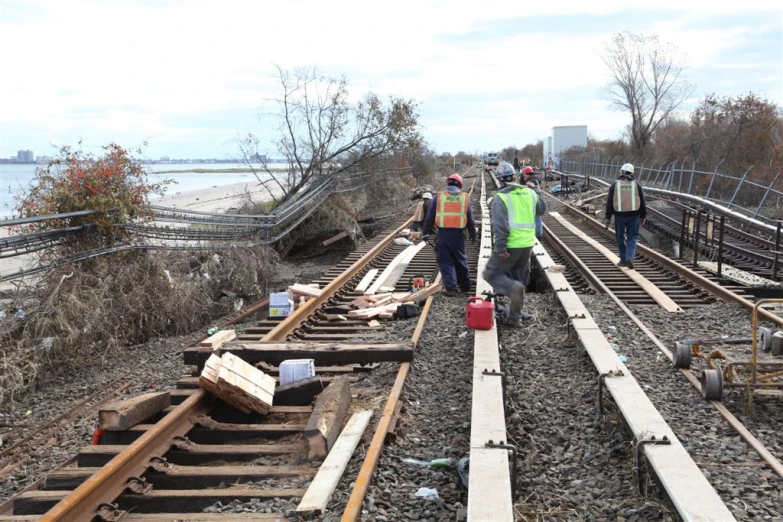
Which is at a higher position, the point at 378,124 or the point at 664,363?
the point at 378,124

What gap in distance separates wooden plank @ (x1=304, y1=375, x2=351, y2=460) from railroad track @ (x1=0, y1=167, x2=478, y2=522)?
15 cm

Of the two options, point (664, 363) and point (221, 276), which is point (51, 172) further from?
point (664, 363)

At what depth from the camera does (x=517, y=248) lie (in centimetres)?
852

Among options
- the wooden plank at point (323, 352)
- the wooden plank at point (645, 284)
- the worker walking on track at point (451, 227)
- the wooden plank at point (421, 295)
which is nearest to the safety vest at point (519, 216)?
the worker walking on track at point (451, 227)

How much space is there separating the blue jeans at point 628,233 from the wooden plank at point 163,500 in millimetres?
9968

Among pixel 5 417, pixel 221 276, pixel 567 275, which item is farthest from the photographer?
pixel 221 276

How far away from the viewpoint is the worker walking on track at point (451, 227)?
34.3 ft

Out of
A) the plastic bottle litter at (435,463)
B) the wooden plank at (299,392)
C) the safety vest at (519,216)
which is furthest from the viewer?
the safety vest at (519,216)

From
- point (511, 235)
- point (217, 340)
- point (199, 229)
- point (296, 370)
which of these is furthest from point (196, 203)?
point (296, 370)

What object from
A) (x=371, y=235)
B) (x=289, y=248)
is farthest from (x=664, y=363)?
(x=371, y=235)

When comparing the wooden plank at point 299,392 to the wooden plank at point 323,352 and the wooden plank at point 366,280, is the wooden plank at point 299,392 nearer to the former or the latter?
the wooden plank at point 323,352

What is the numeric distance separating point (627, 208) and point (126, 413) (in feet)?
32.2

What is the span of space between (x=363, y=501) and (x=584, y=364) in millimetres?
3670

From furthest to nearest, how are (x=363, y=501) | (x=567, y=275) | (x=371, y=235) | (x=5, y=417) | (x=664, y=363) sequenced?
(x=371, y=235), (x=567, y=275), (x=5, y=417), (x=664, y=363), (x=363, y=501)
